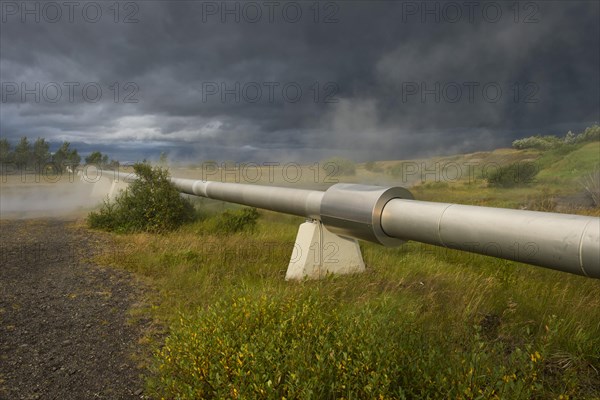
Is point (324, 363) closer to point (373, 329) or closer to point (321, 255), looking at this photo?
point (373, 329)

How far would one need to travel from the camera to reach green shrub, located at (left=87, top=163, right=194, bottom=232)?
10.9 m

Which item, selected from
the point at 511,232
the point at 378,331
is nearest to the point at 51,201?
the point at 378,331

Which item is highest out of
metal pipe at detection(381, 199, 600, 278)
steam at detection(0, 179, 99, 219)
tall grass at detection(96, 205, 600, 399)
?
metal pipe at detection(381, 199, 600, 278)

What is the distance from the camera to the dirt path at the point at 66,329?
3.18m

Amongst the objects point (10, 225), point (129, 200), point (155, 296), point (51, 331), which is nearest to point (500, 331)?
point (155, 296)

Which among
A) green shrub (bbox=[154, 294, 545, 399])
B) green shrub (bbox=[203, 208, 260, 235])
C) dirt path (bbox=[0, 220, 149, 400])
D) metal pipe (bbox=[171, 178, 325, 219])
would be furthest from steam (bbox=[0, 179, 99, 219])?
green shrub (bbox=[154, 294, 545, 399])

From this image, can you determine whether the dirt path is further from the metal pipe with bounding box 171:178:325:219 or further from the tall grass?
the metal pipe with bounding box 171:178:325:219

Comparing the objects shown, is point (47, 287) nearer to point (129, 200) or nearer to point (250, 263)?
point (250, 263)

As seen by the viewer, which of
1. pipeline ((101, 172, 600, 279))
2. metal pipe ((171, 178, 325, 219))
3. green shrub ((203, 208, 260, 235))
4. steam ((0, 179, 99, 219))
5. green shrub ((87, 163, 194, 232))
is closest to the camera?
pipeline ((101, 172, 600, 279))

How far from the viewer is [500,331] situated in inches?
148

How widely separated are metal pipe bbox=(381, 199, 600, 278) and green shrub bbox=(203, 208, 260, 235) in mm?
6725

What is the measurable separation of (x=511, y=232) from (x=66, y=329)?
14.7 ft

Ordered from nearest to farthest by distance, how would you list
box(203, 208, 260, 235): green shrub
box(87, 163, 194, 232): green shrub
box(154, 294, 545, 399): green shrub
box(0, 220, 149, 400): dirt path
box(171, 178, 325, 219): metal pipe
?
box(154, 294, 545, 399): green shrub, box(0, 220, 149, 400): dirt path, box(171, 178, 325, 219): metal pipe, box(203, 208, 260, 235): green shrub, box(87, 163, 194, 232): green shrub

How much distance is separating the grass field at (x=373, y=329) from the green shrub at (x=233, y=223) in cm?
299
